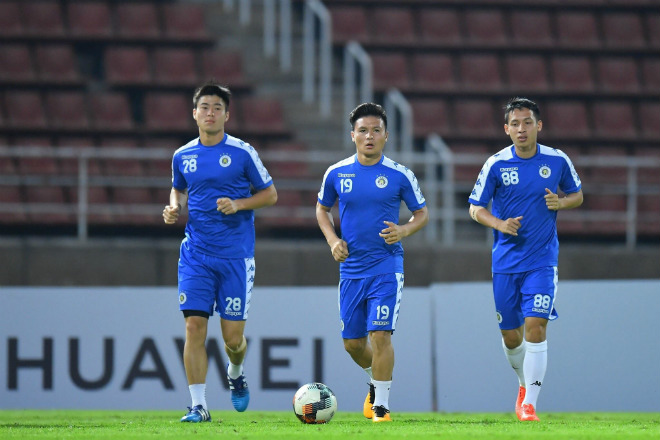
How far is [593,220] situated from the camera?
49.5 ft

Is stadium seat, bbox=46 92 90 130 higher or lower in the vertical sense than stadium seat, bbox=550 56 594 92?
lower

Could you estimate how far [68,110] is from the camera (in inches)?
610

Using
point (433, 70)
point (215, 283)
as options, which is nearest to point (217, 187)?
point (215, 283)

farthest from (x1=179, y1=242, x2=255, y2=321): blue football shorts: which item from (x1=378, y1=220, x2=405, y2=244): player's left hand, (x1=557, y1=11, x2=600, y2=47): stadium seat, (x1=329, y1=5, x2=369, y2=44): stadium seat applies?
(x1=557, y1=11, x2=600, y2=47): stadium seat

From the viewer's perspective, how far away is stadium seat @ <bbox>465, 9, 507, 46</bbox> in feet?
57.7

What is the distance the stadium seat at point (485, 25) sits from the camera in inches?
692

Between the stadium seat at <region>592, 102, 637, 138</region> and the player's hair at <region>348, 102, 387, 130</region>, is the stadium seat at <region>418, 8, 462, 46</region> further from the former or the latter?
the player's hair at <region>348, 102, 387, 130</region>

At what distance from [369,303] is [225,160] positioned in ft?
4.82

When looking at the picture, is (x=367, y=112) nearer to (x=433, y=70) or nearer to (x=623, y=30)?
(x=433, y=70)

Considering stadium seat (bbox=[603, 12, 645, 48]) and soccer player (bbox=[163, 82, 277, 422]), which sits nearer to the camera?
soccer player (bbox=[163, 82, 277, 422])

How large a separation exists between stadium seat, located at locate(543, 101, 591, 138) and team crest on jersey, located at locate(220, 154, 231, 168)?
9156 millimetres

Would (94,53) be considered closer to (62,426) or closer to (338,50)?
(338,50)

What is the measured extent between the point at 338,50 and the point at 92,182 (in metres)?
5.27

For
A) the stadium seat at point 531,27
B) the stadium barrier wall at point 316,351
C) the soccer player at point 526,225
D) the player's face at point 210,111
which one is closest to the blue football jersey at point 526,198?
the soccer player at point 526,225
